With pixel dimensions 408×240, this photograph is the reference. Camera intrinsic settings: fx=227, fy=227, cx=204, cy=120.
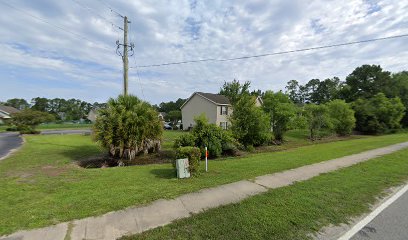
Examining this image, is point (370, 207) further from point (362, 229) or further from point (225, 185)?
point (225, 185)

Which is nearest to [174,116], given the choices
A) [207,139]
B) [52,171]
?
[207,139]

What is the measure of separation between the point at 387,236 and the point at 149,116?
9.86 m

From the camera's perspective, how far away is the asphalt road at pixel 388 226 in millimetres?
3793

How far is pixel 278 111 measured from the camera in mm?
21359

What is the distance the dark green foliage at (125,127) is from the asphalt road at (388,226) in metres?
9.18

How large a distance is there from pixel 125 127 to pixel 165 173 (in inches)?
151

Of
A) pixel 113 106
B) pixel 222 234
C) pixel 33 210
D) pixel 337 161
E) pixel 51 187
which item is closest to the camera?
pixel 222 234

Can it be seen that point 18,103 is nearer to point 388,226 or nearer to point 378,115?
point 378,115

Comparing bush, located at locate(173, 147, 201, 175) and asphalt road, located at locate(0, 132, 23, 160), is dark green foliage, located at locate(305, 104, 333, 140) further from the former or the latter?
asphalt road, located at locate(0, 132, 23, 160)

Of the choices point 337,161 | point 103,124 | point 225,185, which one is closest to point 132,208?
point 225,185

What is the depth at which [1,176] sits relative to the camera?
25.0 ft

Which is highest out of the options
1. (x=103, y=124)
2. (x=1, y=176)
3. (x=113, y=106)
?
(x=113, y=106)

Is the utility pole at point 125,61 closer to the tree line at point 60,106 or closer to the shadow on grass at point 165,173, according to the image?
the shadow on grass at point 165,173

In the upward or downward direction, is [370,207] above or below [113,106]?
below
